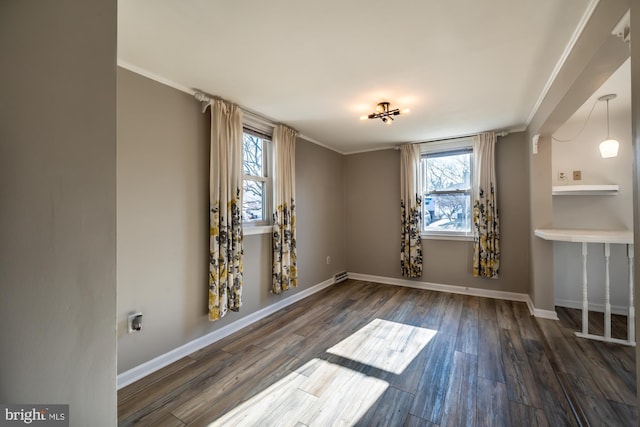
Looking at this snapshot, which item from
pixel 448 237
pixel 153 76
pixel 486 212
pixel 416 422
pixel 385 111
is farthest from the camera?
pixel 448 237

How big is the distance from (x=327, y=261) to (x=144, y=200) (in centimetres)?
297

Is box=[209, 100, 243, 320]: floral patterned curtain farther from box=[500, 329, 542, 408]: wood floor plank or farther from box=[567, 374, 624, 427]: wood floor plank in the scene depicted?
box=[567, 374, 624, 427]: wood floor plank

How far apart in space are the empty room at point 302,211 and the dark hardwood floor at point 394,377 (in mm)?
20

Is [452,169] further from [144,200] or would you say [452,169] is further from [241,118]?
[144,200]

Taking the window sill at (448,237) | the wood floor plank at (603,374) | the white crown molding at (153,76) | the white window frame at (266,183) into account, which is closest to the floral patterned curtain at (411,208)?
the window sill at (448,237)

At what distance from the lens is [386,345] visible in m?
2.43

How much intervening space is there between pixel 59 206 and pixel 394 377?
2.25m

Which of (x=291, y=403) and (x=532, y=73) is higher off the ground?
(x=532, y=73)

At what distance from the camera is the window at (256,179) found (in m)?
3.00

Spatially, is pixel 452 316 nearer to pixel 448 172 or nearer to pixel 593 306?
pixel 593 306

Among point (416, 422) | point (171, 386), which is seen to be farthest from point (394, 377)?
point (171, 386)

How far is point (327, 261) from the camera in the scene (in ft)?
14.4

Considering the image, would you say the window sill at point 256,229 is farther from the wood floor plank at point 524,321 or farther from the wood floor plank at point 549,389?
the wood floor plank at point 524,321

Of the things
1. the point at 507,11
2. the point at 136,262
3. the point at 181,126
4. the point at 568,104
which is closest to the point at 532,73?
the point at 568,104
